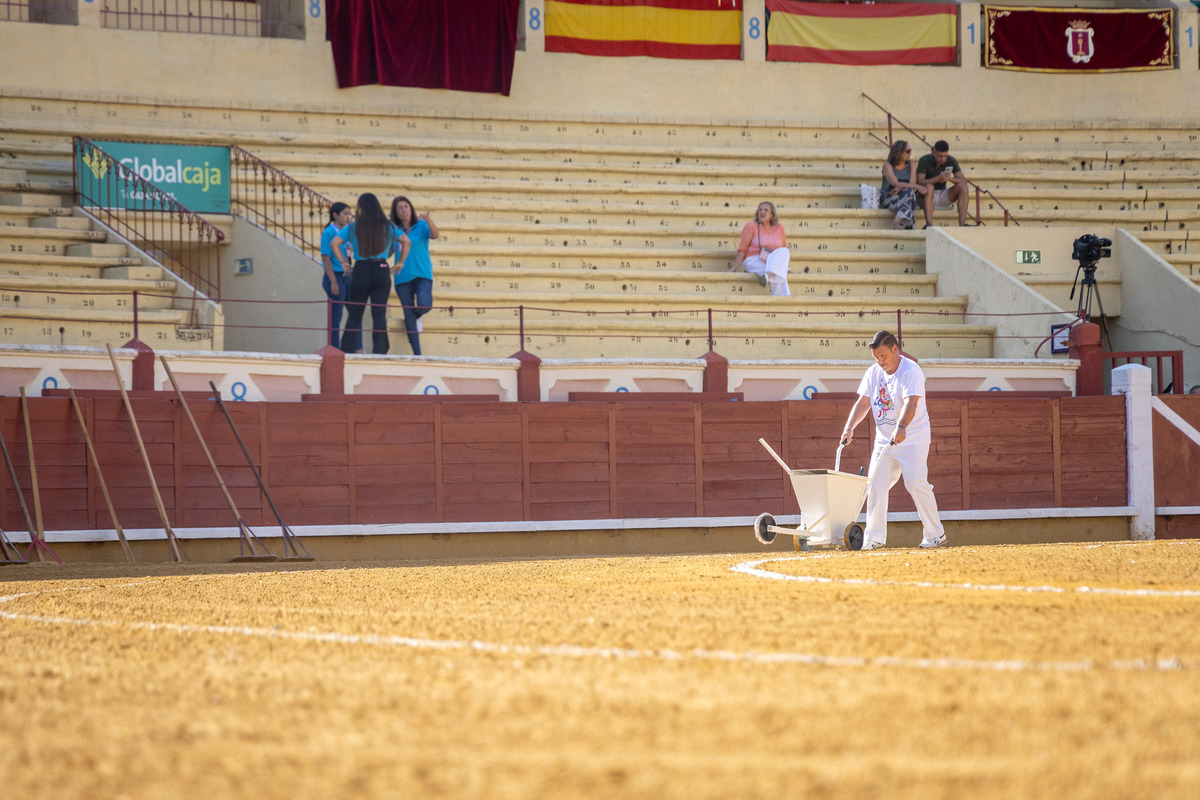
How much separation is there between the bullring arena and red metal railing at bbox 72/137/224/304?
0.17 ft

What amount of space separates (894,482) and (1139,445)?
5.06 meters

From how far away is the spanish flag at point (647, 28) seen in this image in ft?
57.8

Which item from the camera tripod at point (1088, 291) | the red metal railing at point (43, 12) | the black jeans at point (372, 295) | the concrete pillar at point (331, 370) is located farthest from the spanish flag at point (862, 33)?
the concrete pillar at point (331, 370)

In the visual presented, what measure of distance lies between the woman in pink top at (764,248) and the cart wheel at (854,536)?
19.1ft

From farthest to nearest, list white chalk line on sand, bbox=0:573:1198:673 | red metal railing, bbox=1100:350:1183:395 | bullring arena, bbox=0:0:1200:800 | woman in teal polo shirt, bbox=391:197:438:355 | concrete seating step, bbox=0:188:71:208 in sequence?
concrete seating step, bbox=0:188:71:208 < red metal railing, bbox=1100:350:1183:395 < woman in teal polo shirt, bbox=391:197:438:355 < white chalk line on sand, bbox=0:573:1198:673 < bullring arena, bbox=0:0:1200:800

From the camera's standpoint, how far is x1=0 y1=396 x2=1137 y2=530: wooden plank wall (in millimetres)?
10023

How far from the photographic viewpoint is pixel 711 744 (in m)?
2.75

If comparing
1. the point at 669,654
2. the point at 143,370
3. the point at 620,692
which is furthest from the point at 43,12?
the point at 620,692

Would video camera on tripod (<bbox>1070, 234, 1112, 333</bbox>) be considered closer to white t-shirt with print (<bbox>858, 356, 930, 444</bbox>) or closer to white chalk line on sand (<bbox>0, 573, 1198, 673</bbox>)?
white t-shirt with print (<bbox>858, 356, 930, 444</bbox>)

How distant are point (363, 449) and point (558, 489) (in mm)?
1676

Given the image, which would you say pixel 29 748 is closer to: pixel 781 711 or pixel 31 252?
pixel 781 711

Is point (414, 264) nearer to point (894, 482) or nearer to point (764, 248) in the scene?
point (764, 248)

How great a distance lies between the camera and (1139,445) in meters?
12.3

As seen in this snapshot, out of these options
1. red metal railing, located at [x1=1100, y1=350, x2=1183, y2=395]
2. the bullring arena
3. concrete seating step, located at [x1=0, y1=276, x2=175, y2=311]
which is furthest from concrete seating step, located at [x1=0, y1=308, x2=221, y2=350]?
red metal railing, located at [x1=1100, y1=350, x2=1183, y2=395]
